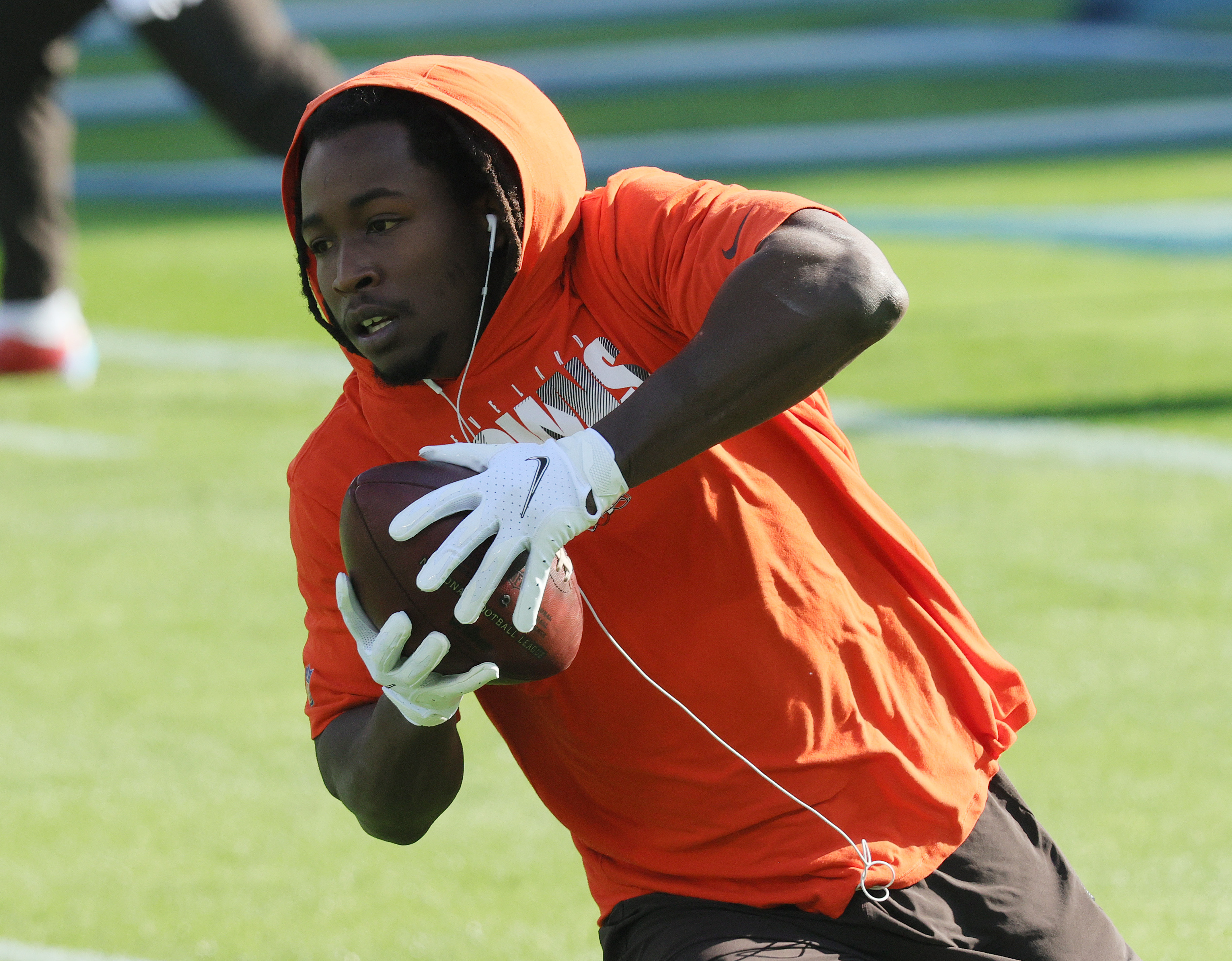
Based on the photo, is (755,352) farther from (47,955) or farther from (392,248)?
(47,955)

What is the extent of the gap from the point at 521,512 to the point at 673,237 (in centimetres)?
52

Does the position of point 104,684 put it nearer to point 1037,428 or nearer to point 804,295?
point 804,295

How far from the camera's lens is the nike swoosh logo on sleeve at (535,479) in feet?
7.55

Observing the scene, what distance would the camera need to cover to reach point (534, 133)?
270 cm

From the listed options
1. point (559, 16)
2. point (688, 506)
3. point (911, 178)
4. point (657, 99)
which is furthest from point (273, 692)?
point (559, 16)

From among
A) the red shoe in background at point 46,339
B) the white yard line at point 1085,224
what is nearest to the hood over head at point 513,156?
the red shoe in background at point 46,339

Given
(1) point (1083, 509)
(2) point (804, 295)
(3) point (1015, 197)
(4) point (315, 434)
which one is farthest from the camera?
(3) point (1015, 197)

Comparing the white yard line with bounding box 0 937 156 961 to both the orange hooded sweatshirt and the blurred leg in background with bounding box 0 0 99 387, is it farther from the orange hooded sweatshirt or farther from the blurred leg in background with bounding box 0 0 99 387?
the blurred leg in background with bounding box 0 0 99 387

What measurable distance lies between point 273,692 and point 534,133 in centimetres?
292

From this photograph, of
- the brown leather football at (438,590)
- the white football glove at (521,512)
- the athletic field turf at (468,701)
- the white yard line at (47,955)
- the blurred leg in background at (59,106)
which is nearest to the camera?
the white football glove at (521,512)

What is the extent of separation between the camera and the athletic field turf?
13.0 feet

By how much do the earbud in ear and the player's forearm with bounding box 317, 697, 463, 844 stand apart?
0.68m

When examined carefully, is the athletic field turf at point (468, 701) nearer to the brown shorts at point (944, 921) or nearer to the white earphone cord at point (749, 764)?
the brown shorts at point (944, 921)

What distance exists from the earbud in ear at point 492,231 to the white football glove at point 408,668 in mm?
Answer: 519
